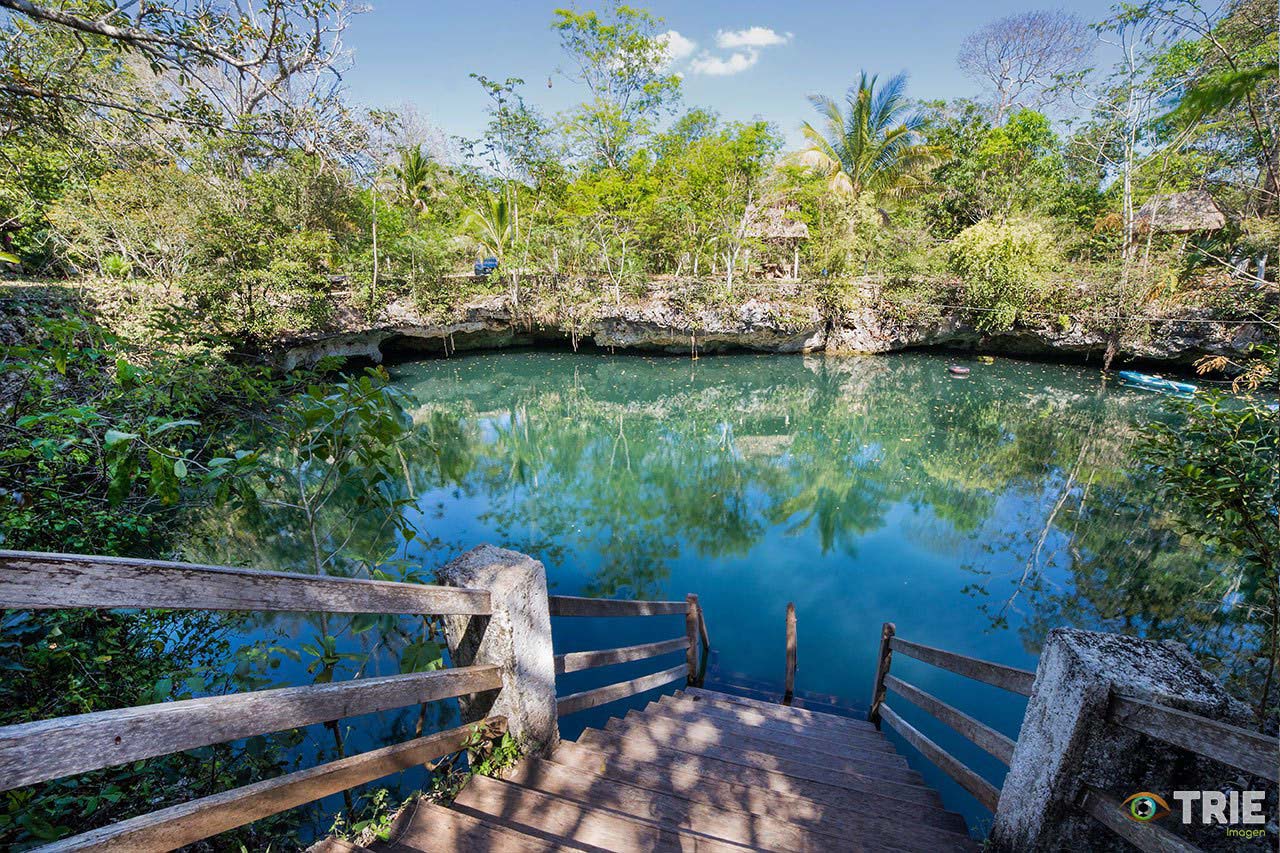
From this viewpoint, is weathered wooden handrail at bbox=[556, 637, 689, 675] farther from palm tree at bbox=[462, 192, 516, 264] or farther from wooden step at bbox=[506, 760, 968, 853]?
palm tree at bbox=[462, 192, 516, 264]

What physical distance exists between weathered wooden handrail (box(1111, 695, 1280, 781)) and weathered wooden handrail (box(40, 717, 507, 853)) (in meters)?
2.20

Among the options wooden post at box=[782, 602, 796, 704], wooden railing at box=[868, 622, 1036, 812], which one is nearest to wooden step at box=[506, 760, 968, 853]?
wooden railing at box=[868, 622, 1036, 812]

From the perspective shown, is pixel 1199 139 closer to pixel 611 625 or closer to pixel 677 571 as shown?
pixel 677 571

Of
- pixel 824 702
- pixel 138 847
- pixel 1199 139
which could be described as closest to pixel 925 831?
pixel 138 847

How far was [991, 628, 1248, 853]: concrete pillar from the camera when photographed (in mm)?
1425

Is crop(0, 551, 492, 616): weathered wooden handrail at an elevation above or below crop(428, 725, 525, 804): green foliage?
above

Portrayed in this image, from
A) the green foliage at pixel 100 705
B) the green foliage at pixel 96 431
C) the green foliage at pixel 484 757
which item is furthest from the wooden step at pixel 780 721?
the green foliage at pixel 96 431

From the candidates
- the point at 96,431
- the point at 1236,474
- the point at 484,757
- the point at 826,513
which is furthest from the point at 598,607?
the point at 826,513

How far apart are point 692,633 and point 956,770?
281 cm

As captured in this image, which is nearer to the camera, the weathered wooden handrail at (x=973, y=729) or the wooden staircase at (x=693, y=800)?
the wooden staircase at (x=693, y=800)

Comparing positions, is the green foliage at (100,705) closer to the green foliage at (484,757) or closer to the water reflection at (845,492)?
the green foliage at (484,757)

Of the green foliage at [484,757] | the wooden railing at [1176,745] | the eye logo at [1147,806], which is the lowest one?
the green foliage at [484,757]

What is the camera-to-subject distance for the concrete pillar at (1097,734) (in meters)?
1.42

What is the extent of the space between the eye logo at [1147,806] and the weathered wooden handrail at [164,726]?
7.32 feet
